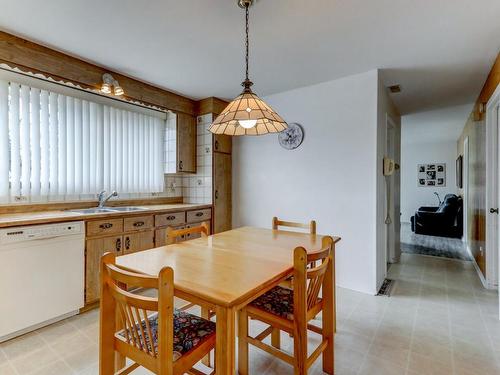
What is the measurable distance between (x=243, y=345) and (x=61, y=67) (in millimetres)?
2815

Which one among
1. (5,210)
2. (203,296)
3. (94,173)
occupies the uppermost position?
(94,173)

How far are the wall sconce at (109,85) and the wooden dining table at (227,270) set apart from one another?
191 cm

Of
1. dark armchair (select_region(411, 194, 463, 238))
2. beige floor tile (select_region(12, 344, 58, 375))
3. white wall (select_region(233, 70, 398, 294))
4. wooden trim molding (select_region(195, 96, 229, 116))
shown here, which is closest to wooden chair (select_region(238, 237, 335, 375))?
beige floor tile (select_region(12, 344, 58, 375))

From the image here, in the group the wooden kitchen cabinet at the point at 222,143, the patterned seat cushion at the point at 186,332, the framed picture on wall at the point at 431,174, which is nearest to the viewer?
the patterned seat cushion at the point at 186,332

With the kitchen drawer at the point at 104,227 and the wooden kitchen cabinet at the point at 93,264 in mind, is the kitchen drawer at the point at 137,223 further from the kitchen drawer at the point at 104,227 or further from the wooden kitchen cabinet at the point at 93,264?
the wooden kitchen cabinet at the point at 93,264

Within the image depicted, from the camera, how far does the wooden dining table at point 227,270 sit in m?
1.03

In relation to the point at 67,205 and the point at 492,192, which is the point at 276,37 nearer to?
the point at 67,205

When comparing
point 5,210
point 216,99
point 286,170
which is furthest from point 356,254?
point 5,210

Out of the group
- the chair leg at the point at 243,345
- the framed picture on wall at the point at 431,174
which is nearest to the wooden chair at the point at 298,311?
the chair leg at the point at 243,345

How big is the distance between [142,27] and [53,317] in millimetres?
2453

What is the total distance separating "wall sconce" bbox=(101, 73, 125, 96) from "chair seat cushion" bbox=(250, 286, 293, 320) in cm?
249

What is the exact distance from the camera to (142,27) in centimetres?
208

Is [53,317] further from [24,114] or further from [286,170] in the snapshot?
[286,170]

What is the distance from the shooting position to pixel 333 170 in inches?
122
